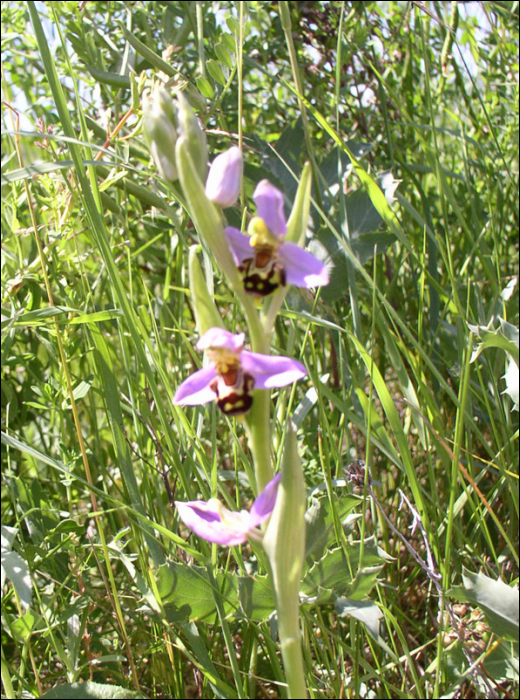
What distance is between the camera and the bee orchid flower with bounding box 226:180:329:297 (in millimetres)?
878

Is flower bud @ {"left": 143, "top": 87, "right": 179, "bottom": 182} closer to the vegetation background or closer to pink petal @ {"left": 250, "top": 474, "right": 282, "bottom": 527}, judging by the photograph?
the vegetation background

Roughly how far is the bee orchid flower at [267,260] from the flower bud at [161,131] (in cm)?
14

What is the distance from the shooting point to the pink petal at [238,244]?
891 mm

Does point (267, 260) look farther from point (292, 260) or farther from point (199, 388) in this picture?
point (199, 388)

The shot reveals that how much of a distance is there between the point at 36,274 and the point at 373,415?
81 centimetres

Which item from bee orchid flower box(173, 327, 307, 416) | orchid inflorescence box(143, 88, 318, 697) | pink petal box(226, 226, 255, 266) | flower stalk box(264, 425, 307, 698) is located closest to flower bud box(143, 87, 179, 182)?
orchid inflorescence box(143, 88, 318, 697)

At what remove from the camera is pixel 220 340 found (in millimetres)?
847

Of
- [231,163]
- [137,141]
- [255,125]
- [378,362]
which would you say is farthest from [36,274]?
[255,125]

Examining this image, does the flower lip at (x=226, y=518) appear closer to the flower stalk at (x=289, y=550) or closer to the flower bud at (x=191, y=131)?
the flower stalk at (x=289, y=550)

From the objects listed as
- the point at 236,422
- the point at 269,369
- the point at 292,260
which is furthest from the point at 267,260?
the point at 236,422

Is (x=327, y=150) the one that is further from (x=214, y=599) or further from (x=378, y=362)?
(x=214, y=599)

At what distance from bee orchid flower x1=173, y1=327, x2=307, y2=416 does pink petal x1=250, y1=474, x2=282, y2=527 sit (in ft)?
0.31

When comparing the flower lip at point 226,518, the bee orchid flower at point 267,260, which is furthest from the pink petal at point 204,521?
the bee orchid flower at point 267,260

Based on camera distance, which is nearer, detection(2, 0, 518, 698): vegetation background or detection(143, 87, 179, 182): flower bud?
detection(143, 87, 179, 182): flower bud
